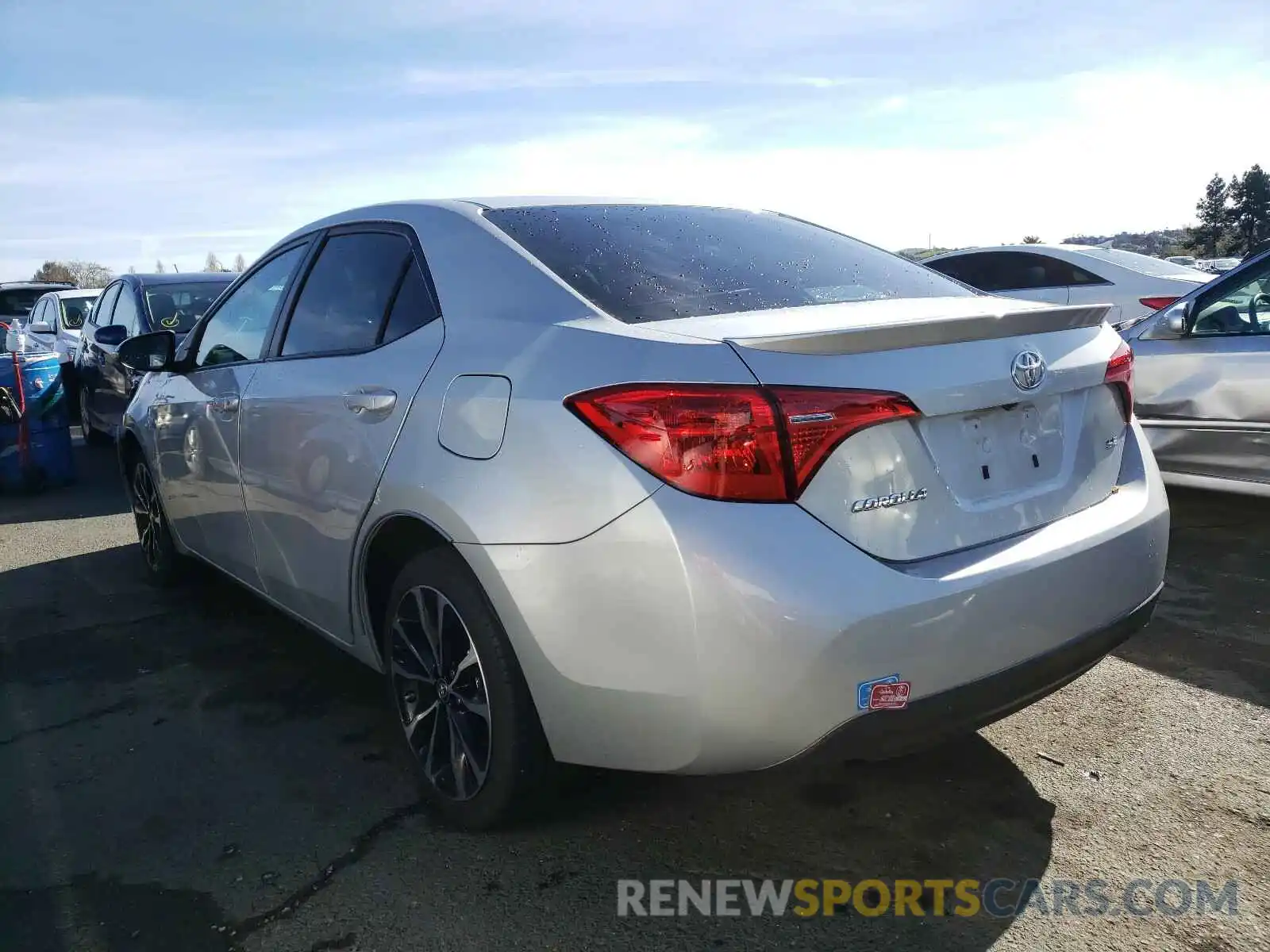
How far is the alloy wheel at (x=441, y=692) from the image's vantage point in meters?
2.60

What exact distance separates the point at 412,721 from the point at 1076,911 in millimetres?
1719

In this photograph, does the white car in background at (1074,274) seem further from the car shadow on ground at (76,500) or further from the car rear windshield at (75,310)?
the car rear windshield at (75,310)

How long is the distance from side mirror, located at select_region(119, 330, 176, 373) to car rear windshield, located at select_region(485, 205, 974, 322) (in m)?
2.20

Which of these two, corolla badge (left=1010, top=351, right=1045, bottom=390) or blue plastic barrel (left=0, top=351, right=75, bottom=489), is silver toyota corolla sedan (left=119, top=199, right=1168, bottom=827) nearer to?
corolla badge (left=1010, top=351, right=1045, bottom=390)

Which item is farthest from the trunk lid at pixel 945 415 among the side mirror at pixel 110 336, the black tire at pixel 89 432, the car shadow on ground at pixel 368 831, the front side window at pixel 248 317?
the black tire at pixel 89 432

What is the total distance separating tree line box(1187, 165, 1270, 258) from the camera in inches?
1934

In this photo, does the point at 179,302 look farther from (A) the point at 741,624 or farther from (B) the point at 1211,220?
(B) the point at 1211,220

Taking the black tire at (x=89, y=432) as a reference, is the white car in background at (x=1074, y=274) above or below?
above

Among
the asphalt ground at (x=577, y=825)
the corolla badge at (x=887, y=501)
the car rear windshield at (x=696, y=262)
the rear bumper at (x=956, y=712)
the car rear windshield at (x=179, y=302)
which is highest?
the car rear windshield at (x=696, y=262)

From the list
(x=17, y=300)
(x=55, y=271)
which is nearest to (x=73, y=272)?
(x=55, y=271)

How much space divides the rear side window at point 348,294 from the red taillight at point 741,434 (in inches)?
47.6

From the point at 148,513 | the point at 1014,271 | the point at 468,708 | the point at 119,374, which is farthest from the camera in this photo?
the point at 1014,271

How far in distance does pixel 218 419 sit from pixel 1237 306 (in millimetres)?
4668

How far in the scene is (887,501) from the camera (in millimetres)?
2146
